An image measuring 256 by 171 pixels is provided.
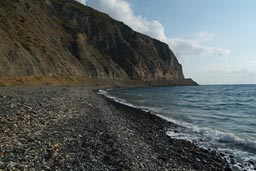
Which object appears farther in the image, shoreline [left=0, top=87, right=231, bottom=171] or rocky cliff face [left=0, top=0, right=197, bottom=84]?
rocky cliff face [left=0, top=0, right=197, bottom=84]

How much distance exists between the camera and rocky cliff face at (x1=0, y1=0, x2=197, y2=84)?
7711cm

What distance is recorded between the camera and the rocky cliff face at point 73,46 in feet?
253

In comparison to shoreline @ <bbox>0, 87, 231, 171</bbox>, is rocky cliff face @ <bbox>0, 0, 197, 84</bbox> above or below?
above

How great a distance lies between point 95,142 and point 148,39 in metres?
179

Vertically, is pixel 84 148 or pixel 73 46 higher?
pixel 73 46

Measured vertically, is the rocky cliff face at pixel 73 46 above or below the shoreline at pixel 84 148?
above

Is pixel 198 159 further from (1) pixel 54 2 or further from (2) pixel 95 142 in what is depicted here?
(1) pixel 54 2

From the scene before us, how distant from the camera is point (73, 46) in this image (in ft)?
396

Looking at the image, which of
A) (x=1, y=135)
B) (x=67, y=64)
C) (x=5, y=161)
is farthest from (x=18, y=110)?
(x=67, y=64)

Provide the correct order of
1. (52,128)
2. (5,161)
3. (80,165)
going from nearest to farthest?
(5,161)
(80,165)
(52,128)

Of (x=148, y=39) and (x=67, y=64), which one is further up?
(x=148, y=39)

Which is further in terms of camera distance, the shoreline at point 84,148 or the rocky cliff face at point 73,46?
the rocky cliff face at point 73,46

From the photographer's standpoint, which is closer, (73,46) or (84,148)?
(84,148)

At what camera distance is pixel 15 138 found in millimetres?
12297
